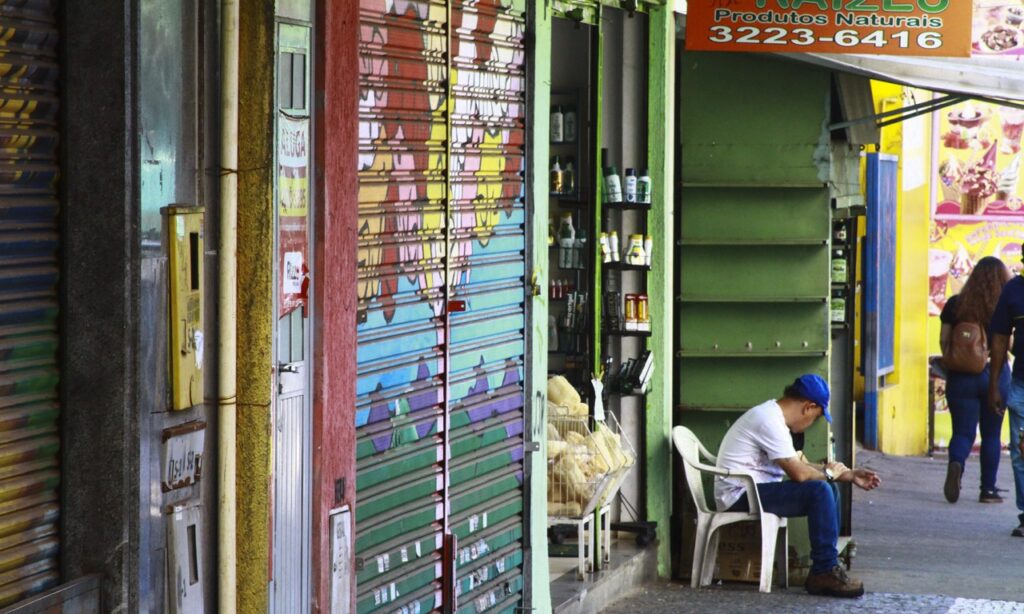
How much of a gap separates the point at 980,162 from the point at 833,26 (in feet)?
26.6

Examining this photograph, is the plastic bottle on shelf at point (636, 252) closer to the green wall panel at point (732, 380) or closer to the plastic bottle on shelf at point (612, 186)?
the plastic bottle on shelf at point (612, 186)

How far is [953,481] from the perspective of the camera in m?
13.7

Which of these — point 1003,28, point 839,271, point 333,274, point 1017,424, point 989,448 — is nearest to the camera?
point 333,274

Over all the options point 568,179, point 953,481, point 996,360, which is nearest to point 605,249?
point 568,179

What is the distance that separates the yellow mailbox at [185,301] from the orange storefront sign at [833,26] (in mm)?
5397

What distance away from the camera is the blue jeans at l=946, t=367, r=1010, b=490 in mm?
13719

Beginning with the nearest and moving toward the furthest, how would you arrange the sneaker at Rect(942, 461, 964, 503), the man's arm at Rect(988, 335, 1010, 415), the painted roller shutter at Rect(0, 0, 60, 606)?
the painted roller shutter at Rect(0, 0, 60, 606), the man's arm at Rect(988, 335, 1010, 415), the sneaker at Rect(942, 461, 964, 503)

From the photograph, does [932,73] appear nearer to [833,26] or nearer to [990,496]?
[833,26]

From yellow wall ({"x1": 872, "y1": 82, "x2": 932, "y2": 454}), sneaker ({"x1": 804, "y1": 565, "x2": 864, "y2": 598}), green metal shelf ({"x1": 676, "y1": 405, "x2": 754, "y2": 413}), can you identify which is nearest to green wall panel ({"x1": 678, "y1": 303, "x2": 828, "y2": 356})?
green metal shelf ({"x1": 676, "y1": 405, "x2": 754, "y2": 413})

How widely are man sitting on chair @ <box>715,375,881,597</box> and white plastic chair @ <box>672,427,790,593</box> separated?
7cm

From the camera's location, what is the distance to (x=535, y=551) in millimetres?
7988

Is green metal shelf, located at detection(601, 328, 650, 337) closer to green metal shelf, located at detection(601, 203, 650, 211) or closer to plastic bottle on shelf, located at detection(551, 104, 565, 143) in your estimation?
green metal shelf, located at detection(601, 203, 650, 211)

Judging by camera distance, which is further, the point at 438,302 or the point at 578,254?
the point at 578,254

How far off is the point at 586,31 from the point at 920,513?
17.8 feet
